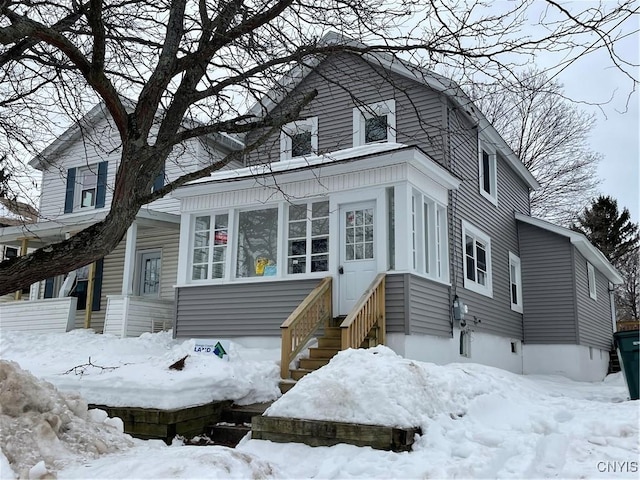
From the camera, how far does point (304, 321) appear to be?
952cm

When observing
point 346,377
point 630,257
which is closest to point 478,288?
point 346,377

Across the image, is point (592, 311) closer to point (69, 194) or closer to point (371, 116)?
point (371, 116)

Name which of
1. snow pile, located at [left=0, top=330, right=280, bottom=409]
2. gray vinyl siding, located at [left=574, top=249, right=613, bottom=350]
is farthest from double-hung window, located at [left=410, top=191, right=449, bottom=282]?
gray vinyl siding, located at [left=574, top=249, right=613, bottom=350]

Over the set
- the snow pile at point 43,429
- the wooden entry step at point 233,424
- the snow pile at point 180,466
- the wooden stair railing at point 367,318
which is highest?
the wooden stair railing at point 367,318

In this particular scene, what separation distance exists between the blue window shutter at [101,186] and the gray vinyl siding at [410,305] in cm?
1106

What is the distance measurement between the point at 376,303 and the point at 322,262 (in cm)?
182

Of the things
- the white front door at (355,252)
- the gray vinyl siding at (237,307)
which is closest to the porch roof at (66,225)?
the gray vinyl siding at (237,307)

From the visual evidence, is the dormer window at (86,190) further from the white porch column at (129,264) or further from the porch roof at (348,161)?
the porch roof at (348,161)

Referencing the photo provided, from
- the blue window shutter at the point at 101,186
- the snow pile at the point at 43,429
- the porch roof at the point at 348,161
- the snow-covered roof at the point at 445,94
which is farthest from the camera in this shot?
the blue window shutter at the point at 101,186

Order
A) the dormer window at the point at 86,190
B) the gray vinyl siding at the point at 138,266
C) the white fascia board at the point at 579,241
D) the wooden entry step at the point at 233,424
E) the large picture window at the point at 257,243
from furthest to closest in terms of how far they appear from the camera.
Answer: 1. the dormer window at the point at 86,190
2. the gray vinyl siding at the point at 138,266
3. the white fascia board at the point at 579,241
4. the large picture window at the point at 257,243
5. the wooden entry step at the point at 233,424

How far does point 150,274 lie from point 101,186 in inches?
131

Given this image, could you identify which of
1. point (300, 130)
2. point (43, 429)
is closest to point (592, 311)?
point (300, 130)

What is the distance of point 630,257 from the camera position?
34.3 m

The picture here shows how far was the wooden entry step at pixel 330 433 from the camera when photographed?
5.09 metres
